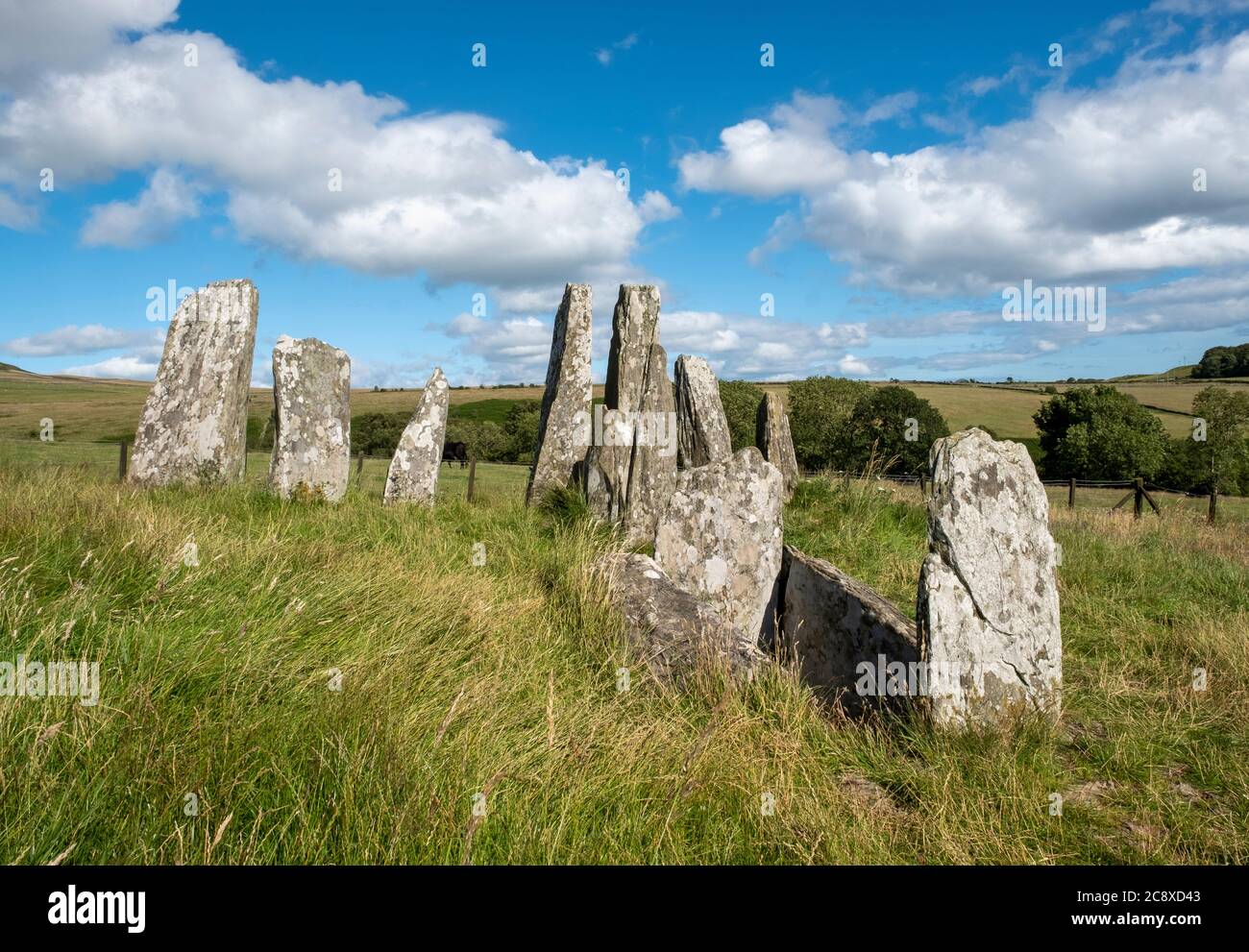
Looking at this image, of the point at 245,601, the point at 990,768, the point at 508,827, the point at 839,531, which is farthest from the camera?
the point at 839,531

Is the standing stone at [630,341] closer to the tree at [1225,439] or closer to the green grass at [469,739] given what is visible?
the green grass at [469,739]

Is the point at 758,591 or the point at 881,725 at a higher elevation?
the point at 758,591

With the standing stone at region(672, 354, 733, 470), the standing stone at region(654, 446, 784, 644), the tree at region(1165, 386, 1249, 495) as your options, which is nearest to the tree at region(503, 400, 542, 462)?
the standing stone at region(672, 354, 733, 470)

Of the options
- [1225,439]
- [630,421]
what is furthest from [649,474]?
[1225,439]

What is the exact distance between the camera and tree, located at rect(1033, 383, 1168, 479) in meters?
44.1

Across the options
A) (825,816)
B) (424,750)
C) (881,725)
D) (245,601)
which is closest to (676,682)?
(881,725)

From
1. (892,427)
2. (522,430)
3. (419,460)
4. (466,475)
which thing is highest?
(522,430)

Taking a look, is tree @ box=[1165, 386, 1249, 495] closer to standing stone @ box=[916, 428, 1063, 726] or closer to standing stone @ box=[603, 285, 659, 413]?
standing stone @ box=[603, 285, 659, 413]

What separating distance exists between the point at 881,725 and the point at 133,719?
425cm

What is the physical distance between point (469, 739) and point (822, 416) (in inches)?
1805

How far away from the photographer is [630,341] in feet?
37.1

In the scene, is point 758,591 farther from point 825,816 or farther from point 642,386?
point 642,386

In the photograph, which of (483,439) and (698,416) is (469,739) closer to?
(698,416)

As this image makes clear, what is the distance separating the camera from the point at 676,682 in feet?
18.2
